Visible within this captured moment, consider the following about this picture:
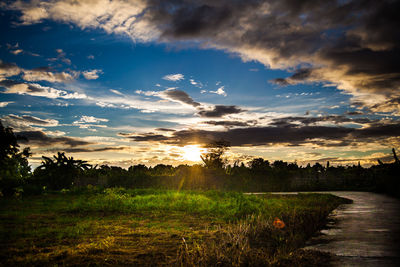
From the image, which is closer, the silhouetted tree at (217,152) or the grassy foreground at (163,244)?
the grassy foreground at (163,244)

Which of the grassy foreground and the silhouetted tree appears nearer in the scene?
the grassy foreground

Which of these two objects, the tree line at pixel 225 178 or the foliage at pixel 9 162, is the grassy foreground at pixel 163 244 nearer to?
the foliage at pixel 9 162

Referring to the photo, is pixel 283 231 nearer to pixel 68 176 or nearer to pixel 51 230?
pixel 51 230

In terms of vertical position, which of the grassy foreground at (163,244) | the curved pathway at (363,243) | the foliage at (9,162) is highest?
the foliage at (9,162)

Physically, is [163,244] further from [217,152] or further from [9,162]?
[217,152]

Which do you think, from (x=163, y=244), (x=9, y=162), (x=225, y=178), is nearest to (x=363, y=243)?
(x=163, y=244)

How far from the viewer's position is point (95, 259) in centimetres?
445

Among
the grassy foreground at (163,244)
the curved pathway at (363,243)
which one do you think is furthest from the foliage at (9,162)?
the curved pathway at (363,243)

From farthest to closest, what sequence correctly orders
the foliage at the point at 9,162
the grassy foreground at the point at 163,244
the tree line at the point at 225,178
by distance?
the tree line at the point at 225,178, the grassy foreground at the point at 163,244, the foliage at the point at 9,162

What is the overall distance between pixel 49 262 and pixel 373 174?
91.4 feet

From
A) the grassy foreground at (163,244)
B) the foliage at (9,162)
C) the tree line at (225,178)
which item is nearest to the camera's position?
the foliage at (9,162)

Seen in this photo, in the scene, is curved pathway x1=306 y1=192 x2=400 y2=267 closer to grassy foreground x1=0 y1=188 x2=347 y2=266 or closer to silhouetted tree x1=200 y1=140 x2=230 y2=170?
grassy foreground x1=0 y1=188 x2=347 y2=266

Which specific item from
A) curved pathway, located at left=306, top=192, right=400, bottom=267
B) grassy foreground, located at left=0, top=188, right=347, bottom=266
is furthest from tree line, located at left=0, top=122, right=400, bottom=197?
curved pathway, located at left=306, top=192, right=400, bottom=267

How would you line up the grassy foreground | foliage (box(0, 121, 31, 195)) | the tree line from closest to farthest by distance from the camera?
1. foliage (box(0, 121, 31, 195))
2. the grassy foreground
3. the tree line
